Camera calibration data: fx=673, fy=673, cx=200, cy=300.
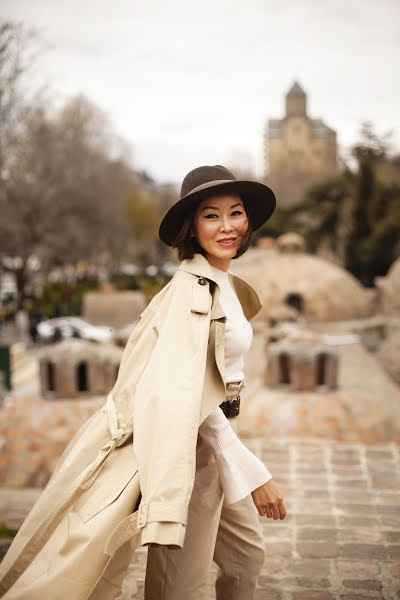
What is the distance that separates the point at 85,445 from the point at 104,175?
3712 centimetres

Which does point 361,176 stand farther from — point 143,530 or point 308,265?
point 143,530

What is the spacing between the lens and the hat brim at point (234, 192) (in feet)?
8.39

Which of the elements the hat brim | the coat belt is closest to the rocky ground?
the coat belt

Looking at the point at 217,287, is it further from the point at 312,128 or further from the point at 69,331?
the point at 312,128

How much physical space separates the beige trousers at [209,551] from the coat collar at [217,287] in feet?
1.61

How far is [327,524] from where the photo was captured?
4.15m

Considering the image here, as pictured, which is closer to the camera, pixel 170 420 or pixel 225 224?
pixel 170 420

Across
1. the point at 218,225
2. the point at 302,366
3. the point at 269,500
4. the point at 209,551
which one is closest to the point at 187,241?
the point at 218,225

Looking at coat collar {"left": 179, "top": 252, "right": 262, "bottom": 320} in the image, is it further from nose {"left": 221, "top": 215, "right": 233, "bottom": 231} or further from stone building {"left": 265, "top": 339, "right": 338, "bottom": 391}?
stone building {"left": 265, "top": 339, "right": 338, "bottom": 391}

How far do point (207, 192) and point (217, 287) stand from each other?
14.4 inches

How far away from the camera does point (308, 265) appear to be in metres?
28.6

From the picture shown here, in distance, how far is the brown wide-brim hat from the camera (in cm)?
255

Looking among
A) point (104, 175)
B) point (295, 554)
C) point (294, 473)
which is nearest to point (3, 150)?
point (294, 473)

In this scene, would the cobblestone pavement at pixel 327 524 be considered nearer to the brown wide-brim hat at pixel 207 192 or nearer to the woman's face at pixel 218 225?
the woman's face at pixel 218 225
